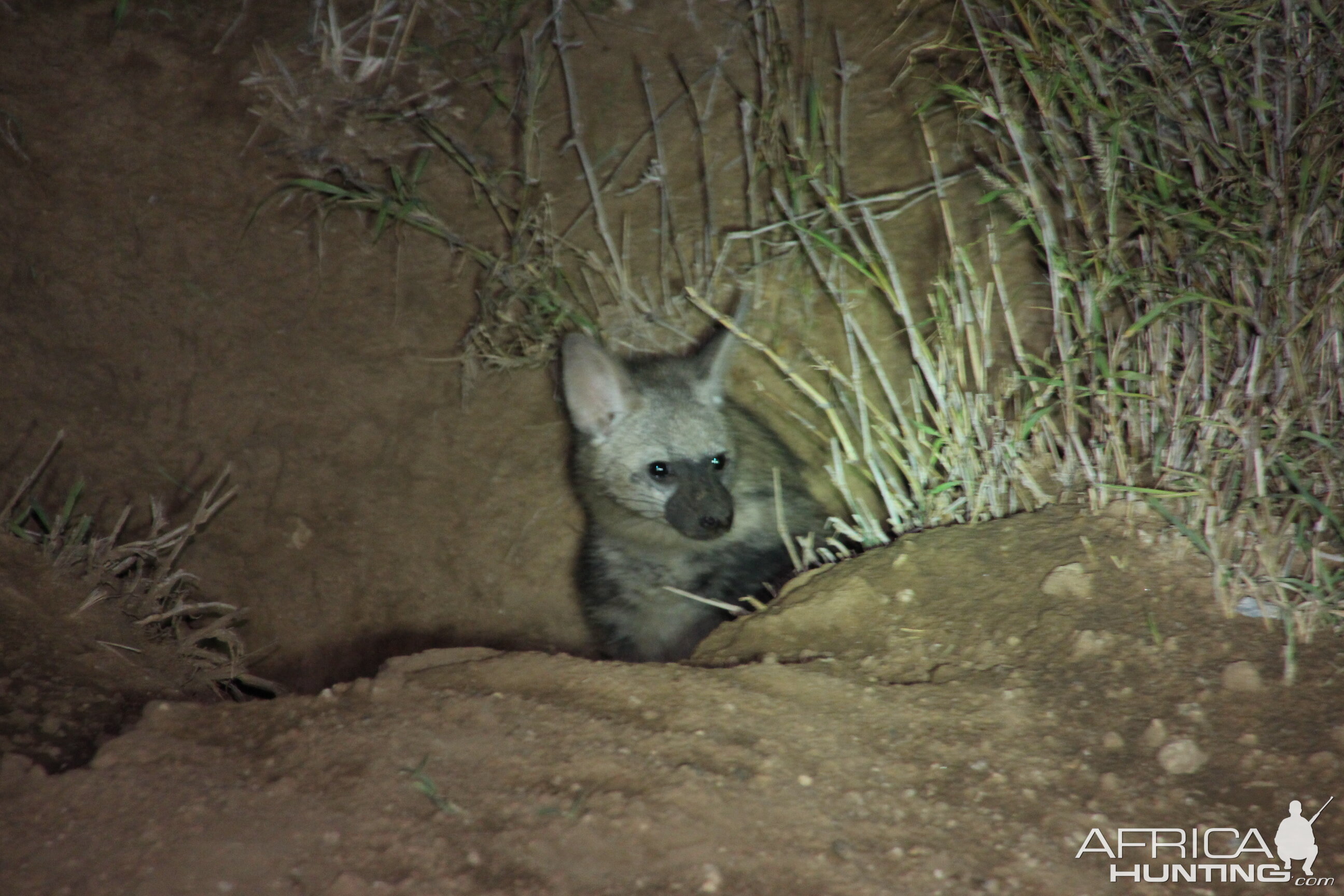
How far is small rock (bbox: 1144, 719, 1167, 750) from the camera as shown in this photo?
5.04 ft

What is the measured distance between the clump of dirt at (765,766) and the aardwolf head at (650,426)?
1468 millimetres

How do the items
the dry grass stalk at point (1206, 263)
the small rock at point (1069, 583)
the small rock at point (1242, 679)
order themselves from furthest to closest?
the small rock at point (1069, 583), the dry grass stalk at point (1206, 263), the small rock at point (1242, 679)

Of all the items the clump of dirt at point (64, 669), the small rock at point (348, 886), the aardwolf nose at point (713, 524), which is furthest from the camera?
the aardwolf nose at point (713, 524)

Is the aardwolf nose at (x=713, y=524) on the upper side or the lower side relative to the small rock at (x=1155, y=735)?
lower

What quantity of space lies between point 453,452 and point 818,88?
6.99 ft

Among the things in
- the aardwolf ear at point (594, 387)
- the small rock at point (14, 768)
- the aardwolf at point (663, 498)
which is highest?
the aardwolf ear at point (594, 387)

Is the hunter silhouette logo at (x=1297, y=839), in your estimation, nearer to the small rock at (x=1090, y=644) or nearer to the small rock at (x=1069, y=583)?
the small rock at (x=1090, y=644)

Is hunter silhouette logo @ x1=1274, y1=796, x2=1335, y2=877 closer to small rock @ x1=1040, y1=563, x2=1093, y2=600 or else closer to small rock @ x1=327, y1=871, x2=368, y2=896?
small rock @ x1=1040, y1=563, x2=1093, y2=600

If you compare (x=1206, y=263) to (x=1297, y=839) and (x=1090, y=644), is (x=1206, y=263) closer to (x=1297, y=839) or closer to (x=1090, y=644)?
(x=1090, y=644)

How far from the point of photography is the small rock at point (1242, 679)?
63.1 inches

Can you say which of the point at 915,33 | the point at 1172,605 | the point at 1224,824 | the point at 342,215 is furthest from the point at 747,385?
the point at 1224,824

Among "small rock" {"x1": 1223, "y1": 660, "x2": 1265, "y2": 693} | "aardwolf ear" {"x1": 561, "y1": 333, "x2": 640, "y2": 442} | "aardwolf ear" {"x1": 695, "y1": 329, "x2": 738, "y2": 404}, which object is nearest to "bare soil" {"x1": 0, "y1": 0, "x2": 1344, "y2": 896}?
"small rock" {"x1": 1223, "y1": 660, "x2": 1265, "y2": 693}

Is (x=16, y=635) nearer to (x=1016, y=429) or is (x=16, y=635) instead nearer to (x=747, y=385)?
(x=1016, y=429)
